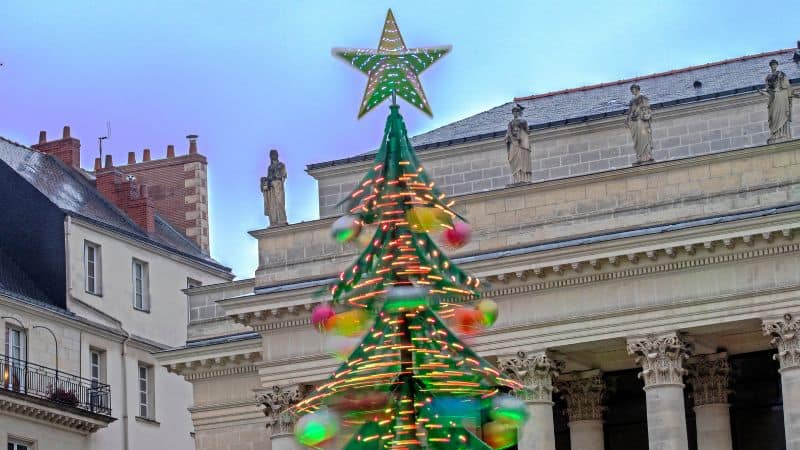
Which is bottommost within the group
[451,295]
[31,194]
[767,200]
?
[451,295]

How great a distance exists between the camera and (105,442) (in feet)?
204

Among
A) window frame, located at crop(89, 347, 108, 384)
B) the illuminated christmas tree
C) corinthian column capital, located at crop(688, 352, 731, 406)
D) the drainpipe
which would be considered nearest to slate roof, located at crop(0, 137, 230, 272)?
the drainpipe

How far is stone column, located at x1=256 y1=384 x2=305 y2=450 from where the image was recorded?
2092 inches

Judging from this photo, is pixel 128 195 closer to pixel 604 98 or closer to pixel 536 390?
pixel 604 98

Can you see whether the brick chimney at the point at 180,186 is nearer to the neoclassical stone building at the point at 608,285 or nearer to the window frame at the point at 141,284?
the window frame at the point at 141,284

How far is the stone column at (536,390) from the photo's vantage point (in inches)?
1965

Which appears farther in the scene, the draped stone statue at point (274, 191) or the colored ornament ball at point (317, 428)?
the draped stone statue at point (274, 191)

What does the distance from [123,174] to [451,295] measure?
126 feet

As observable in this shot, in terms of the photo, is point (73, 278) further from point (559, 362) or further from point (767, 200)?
point (767, 200)

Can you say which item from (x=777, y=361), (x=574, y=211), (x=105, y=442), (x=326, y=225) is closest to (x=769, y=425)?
(x=777, y=361)

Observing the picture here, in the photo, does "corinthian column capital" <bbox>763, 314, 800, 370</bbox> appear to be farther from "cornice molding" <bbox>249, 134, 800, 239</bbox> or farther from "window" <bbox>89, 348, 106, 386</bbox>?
"window" <bbox>89, 348, 106, 386</bbox>

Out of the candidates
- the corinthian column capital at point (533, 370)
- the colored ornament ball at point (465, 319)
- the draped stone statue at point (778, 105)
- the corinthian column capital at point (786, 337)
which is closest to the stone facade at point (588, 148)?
the draped stone statue at point (778, 105)

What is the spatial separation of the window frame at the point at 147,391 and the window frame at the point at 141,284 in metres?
1.54

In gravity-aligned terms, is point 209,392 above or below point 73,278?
below
